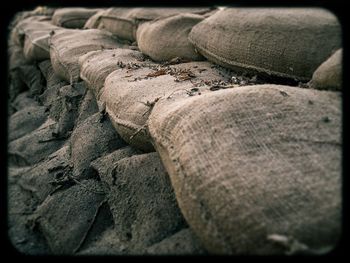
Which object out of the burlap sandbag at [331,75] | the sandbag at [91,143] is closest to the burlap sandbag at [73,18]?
the sandbag at [91,143]

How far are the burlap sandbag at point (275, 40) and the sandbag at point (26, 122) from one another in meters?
1.51

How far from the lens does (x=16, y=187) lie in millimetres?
2160

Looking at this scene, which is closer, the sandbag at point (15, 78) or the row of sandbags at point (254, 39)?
the row of sandbags at point (254, 39)

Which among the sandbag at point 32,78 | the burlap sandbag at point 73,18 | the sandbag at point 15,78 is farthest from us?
the burlap sandbag at point 73,18

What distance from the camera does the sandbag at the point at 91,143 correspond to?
2039mm

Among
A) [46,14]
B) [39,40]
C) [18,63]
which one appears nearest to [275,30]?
[39,40]

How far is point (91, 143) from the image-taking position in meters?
2.16

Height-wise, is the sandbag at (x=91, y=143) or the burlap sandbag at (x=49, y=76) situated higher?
the sandbag at (x=91, y=143)

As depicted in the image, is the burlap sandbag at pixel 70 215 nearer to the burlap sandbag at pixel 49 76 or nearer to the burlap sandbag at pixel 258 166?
the burlap sandbag at pixel 258 166

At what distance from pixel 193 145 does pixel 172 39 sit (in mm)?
1573

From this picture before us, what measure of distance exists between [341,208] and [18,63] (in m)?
4.43

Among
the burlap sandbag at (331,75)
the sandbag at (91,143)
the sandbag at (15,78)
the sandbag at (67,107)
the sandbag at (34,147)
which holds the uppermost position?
the burlap sandbag at (331,75)

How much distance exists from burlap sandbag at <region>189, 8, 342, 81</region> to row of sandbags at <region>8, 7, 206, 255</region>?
0.75 metres
